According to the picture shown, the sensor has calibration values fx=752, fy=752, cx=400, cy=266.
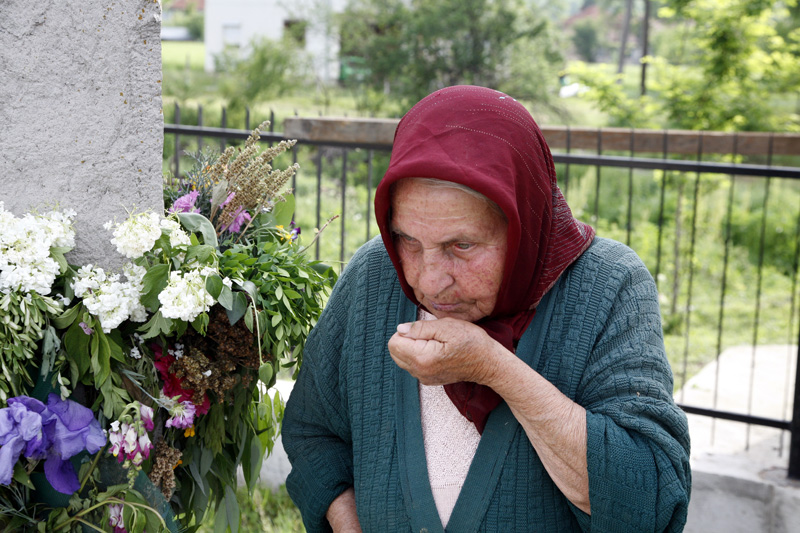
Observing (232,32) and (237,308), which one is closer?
→ (237,308)

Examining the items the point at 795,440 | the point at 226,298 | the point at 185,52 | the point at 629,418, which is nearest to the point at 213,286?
the point at 226,298

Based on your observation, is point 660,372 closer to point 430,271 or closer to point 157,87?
point 430,271

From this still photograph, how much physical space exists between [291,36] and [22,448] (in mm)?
16564

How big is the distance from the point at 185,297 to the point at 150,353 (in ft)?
0.74

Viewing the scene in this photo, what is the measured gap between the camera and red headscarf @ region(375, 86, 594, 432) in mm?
1224

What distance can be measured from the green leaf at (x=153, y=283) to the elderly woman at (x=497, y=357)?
1.27ft

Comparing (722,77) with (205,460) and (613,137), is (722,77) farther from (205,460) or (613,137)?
(205,460)

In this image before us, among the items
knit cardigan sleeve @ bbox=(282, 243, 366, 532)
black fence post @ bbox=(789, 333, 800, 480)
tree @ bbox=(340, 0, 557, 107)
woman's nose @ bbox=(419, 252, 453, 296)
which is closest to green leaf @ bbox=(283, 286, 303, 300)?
knit cardigan sleeve @ bbox=(282, 243, 366, 532)

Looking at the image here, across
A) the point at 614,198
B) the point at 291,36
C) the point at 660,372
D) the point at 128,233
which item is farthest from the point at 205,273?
the point at 291,36

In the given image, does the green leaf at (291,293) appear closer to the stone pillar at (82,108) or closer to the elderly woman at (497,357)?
the elderly woman at (497,357)

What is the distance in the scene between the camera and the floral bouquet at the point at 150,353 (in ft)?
4.41

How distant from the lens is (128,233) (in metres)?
1.38

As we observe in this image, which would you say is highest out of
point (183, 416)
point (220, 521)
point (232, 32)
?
point (232, 32)

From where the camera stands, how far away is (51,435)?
1.35 meters
